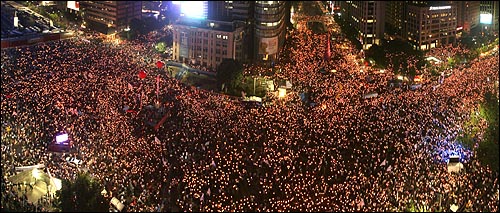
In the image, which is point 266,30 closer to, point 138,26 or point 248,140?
point 138,26

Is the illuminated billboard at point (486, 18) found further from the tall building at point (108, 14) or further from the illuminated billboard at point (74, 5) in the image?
the illuminated billboard at point (74, 5)

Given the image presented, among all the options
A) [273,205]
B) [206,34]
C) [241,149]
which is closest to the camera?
[273,205]

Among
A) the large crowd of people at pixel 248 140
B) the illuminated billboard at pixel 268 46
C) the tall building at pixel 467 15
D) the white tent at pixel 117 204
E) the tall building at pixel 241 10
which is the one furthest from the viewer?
the tall building at pixel 467 15

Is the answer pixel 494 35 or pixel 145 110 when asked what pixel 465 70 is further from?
pixel 145 110

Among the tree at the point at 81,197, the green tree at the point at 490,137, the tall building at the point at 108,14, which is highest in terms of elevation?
the tall building at the point at 108,14

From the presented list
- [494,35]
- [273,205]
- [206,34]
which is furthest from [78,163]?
[494,35]

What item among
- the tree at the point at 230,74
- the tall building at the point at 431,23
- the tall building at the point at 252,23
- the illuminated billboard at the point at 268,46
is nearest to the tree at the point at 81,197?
the tree at the point at 230,74

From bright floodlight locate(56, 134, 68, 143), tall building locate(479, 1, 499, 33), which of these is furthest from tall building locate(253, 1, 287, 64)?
tall building locate(479, 1, 499, 33)
